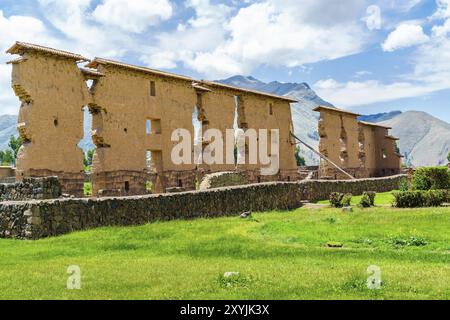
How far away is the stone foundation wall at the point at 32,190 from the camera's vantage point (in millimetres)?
19625

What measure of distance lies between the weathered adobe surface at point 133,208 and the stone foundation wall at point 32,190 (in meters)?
3.14

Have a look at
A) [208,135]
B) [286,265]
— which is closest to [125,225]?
[286,265]

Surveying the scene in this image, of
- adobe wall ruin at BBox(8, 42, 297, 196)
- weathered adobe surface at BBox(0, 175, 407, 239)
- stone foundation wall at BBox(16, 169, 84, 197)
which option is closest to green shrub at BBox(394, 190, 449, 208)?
weathered adobe surface at BBox(0, 175, 407, 239)

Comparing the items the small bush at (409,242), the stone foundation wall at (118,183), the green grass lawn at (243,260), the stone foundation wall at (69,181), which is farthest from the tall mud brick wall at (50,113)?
the small bush at (409,242)

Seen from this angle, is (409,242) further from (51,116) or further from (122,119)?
(122,119)

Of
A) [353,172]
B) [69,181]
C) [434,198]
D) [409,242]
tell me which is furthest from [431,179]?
[353,172]

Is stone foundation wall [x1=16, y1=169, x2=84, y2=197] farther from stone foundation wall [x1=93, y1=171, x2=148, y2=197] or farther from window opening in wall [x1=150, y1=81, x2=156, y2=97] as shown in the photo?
window opening in wall [x1=150, y1=81, x2=156, y2=97]

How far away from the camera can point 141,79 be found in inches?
1205

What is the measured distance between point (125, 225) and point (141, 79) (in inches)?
590

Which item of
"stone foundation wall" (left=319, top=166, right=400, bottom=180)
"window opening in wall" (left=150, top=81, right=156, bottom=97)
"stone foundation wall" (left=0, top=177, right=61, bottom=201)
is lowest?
"stone foundation wall" (left=0, top=177, right=61, bottom=201)

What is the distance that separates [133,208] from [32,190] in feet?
15.6

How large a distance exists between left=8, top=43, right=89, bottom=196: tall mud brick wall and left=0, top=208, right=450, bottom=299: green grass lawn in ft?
32.7

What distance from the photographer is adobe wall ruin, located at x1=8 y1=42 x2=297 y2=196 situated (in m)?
24.7
